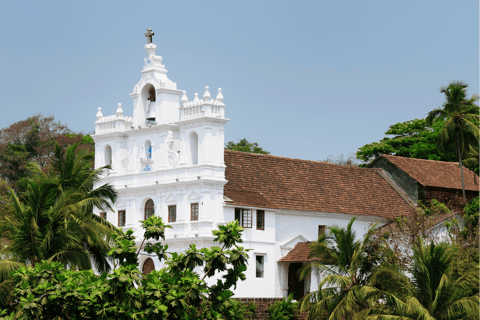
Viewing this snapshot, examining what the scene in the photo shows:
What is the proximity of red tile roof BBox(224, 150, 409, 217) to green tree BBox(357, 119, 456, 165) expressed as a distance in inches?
512

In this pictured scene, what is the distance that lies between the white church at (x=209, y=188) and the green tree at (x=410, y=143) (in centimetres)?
1557

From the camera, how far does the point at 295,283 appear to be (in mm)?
41469

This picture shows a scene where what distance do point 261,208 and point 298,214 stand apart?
3.13 meters

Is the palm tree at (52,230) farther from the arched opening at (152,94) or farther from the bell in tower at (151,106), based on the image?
the arched opening at (152,94)

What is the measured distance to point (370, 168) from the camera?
167ft

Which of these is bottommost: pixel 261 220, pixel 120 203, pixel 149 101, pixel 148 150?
pixel 261 220

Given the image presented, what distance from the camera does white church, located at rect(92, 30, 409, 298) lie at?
39.4 m

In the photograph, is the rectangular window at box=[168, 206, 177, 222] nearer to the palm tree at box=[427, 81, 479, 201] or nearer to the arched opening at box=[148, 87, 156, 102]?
the arched opening at box=[148, 87, 156, 102]

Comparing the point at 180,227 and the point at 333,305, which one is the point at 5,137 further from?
the point at 333,305

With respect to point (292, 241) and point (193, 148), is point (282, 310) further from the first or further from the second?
point (193, 148)

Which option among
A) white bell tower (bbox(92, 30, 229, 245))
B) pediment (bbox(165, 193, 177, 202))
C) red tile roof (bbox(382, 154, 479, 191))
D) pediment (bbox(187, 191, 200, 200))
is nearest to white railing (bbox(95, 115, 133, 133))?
white bell tower (bbox(92, 30, 229, 245))

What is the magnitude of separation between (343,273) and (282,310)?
213 inches

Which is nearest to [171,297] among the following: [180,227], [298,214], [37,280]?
[37,280]

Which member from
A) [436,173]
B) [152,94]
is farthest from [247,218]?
[436,173]
